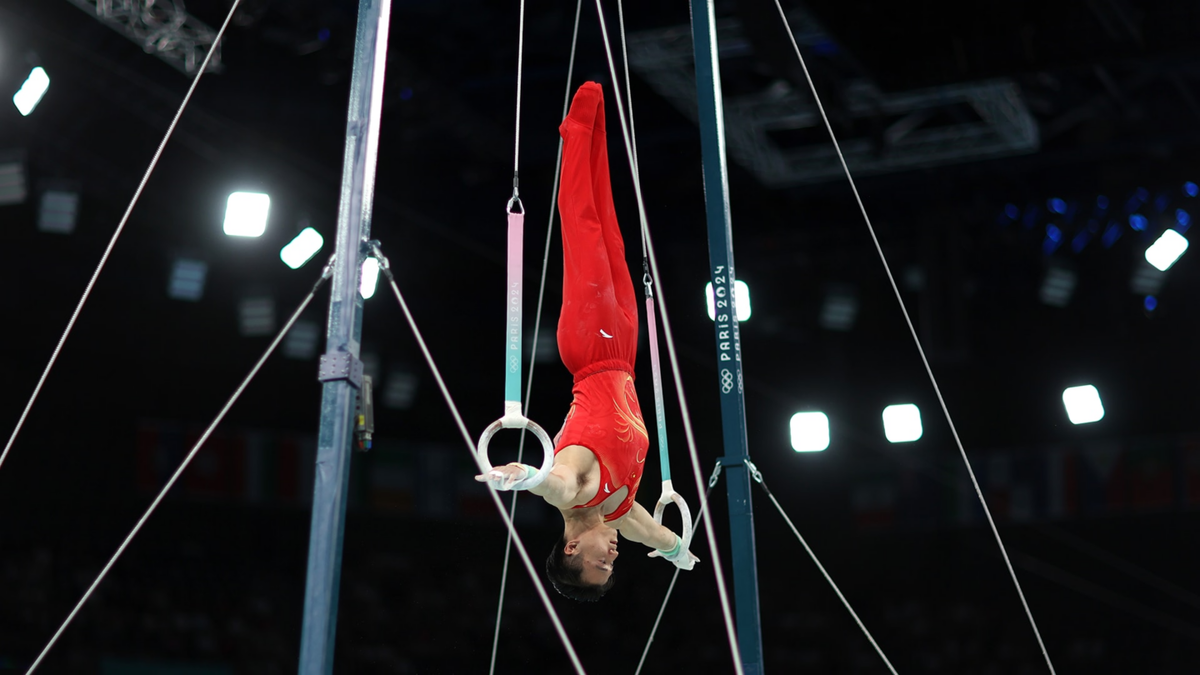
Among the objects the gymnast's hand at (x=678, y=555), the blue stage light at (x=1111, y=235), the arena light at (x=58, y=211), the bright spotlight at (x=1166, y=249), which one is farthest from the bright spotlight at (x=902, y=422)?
the arena light at (x=58, y=211)

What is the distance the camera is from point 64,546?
7.93 metres

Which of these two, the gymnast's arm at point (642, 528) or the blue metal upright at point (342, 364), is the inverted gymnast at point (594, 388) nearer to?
the gymnast's arm at point (642, 528)

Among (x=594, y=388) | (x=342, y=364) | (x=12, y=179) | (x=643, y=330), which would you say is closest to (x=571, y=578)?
(x=594, y=388)

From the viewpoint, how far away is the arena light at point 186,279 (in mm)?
7824

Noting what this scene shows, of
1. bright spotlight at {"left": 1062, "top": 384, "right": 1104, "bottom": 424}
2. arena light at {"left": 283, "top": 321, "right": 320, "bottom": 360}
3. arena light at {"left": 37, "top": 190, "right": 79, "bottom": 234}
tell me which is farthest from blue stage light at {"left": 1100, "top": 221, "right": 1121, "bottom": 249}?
arena light at {"left": 37, "top": 190, "right": 79, "bottom": 234}

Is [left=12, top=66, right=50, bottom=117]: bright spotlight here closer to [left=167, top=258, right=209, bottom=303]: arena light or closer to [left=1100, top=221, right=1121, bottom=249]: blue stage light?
[left=167, top=258, right=209, bottom=303]: arena light

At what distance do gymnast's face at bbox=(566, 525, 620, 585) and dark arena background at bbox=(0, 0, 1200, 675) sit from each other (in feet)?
10.6

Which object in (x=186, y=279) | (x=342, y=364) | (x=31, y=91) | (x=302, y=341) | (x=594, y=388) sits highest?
(x=31, y=91)

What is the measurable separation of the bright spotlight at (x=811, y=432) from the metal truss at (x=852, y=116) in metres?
1.73

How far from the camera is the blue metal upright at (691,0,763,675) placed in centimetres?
366

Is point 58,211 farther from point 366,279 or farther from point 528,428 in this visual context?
point 528,428

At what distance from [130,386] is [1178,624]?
8141 millimetres

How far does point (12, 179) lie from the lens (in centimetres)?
693

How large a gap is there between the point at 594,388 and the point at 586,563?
1.80ft
